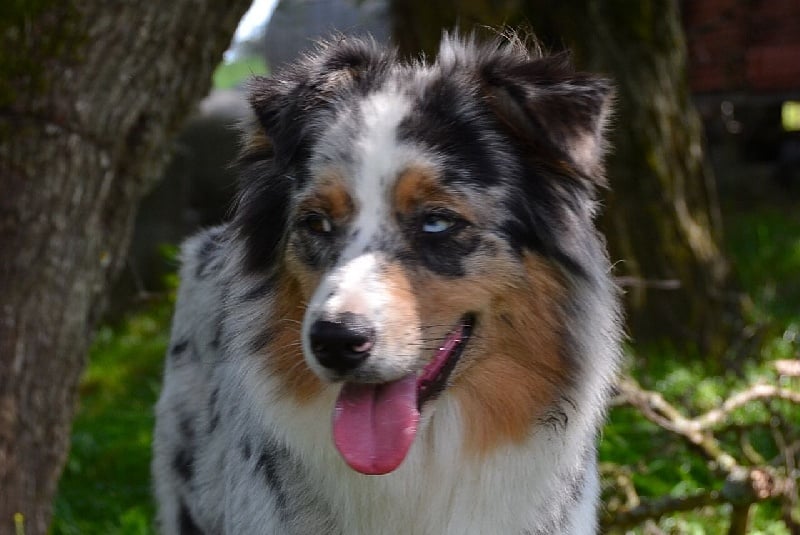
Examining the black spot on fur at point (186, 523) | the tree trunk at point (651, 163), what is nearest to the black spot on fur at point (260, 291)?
the black spot on fur at point (186, 523)

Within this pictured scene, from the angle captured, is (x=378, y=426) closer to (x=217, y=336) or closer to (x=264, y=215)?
(x=264, y=215)

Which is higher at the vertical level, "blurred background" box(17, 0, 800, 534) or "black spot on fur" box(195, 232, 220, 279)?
"black spot on fur" box(195, 232, 220, 279)

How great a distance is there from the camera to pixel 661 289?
670 cm

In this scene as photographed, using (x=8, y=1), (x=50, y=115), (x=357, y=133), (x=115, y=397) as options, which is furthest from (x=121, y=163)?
(x=115, y=397)

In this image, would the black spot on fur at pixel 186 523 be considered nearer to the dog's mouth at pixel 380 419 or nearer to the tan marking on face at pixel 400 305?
the dog's mouth at pixel 380 419

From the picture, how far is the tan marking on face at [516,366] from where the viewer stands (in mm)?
3062

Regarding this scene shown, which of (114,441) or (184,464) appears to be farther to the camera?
(114,441)

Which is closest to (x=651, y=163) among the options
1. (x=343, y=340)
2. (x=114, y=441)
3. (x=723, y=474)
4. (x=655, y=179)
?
(x=655, y=179)

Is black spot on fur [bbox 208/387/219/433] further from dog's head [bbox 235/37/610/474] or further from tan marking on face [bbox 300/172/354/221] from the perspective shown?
tan marking on face [bbox 300/172/354/221]

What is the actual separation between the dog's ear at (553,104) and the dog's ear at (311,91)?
0.37 m

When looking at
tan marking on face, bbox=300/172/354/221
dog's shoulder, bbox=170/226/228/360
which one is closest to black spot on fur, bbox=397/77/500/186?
tan marking on face, bbox=300/172/354/221

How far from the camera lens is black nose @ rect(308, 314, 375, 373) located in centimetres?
268

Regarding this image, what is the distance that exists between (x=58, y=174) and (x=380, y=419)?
5.73 ft

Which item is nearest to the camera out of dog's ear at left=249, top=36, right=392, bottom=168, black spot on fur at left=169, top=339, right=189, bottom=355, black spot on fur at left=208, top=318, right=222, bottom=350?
dog's ear at left=249, top=36, right=392, bottom=168
